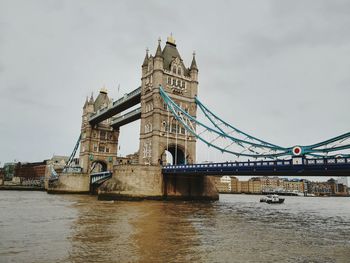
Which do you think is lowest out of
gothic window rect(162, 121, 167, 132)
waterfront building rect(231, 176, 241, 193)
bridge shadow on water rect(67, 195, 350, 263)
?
bridge shadow on water rect(67, 195, 350, 263)

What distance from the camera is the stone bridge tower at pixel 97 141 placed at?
243 ft

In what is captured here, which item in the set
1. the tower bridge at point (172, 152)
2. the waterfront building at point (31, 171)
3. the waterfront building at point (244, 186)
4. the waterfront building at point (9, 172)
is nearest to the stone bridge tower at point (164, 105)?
the tower bridge at point (172, 152)

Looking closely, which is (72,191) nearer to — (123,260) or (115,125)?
(115,125)

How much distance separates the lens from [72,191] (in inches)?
2532

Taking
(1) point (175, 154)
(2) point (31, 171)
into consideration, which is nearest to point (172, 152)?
(1) point (175, 154)

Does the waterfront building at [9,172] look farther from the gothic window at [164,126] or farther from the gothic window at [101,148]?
the gothic window at [164,126]

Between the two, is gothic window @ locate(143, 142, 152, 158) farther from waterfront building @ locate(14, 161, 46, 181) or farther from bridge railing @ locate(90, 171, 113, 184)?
waterfront building @ locate(14, 161, 46, 181)

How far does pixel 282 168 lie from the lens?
2992cm

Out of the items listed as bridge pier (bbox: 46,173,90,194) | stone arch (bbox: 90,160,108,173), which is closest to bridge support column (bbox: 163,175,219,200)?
bridge pier (bbox: 46,173,90,194)

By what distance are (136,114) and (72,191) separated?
2158cm

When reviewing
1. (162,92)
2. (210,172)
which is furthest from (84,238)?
Answer: (162,92)

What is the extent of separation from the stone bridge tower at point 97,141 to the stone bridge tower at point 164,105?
2379cm

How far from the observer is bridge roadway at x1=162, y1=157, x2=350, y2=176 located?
85.2ft

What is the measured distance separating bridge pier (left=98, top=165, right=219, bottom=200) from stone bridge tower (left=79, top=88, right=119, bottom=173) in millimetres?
31032
